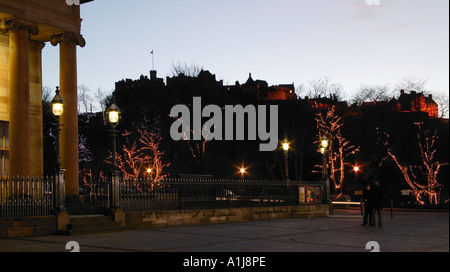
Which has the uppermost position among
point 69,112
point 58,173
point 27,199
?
point 69,112

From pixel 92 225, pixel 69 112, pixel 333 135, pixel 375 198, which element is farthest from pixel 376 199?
pixel 333 135

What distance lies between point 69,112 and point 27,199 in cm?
655

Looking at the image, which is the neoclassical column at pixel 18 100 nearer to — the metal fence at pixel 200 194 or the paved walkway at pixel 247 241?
the metal fence at pixel 200 194

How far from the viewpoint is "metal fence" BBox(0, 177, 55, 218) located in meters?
17.6

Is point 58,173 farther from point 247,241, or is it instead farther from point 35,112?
point 247,241

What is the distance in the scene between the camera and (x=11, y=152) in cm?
2150

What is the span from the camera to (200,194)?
23.2 m

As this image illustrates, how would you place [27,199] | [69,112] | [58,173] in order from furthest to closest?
1. [69,112]
2. [58,173]
3. [27,199]

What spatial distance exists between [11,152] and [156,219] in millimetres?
6478

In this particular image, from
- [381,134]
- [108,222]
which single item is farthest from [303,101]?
[108,222]

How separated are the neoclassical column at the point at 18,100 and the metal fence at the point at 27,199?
2.52m

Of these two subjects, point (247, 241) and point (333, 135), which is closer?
point (247, 241)

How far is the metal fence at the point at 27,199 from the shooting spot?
17.6 meters
